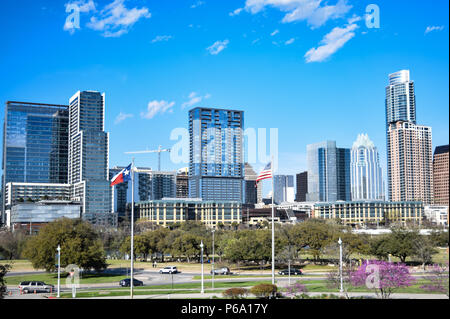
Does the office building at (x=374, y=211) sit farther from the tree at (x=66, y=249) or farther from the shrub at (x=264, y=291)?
the shrub at (x=264, y=291)

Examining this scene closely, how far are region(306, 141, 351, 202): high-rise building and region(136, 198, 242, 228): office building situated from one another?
2180 centimetres

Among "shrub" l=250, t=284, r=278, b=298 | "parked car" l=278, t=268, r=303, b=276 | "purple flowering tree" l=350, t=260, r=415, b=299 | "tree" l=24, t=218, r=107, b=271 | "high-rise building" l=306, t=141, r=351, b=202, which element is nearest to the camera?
"shrub" l=250, t=284, r=278, b=298

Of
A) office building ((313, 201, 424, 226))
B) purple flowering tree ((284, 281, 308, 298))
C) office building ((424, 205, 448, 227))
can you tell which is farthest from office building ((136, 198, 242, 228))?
purple flowering tree ((284, 281, 308, 298))

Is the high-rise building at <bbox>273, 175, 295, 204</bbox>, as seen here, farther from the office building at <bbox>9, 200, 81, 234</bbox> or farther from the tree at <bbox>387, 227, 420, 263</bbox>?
the office building at <bbox>9, 200, 81, 234</bbox>

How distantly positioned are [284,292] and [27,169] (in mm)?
118126

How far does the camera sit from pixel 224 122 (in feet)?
412

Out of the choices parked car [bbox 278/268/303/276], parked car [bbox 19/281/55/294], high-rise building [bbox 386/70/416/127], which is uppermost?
high-rise building [bbox 386/70/416/127]

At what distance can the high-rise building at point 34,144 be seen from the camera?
356ft

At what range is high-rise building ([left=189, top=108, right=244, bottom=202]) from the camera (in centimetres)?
12689

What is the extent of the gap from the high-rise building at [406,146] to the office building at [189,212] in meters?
37.4

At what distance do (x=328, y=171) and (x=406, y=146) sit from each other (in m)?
30.2

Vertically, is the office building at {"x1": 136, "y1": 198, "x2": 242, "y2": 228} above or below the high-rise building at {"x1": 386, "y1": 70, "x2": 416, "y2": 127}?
below
